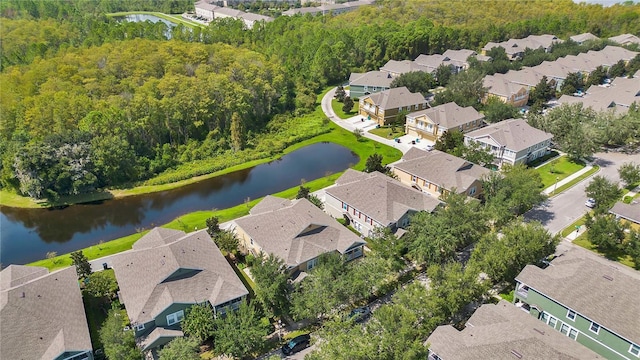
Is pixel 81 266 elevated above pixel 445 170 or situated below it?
below

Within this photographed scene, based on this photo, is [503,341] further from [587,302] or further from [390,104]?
[390,104]

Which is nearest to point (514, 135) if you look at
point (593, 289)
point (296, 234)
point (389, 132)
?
point (389, 132)

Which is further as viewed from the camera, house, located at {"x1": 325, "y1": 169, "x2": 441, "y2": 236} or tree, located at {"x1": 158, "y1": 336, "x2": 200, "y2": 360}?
house, located at {"x1": 325, "y1": 169, "x2": 441, "y2": 236}

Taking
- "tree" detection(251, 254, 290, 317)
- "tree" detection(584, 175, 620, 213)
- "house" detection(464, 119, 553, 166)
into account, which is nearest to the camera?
"tree" detection(251, 254, 290, 317)

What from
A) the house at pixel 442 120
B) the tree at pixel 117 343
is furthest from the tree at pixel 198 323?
the house at pixel 442 120

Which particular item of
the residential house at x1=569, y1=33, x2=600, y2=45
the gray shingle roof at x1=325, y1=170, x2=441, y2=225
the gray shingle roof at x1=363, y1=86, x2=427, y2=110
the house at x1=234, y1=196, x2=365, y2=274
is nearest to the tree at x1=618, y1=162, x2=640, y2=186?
the gray shingle roof at x1=325, y1=170, x2=441, y2=225

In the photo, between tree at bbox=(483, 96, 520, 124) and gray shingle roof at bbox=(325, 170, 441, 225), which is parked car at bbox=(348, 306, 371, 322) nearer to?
gray shingle roof at bbox=(325, 170, 441, 225)

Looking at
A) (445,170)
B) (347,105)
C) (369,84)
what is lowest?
(347,105)
